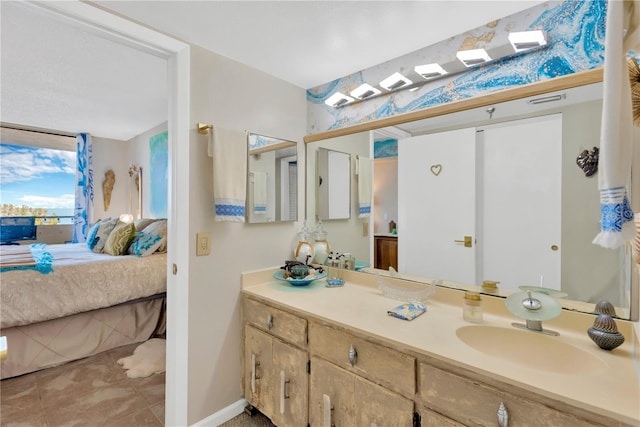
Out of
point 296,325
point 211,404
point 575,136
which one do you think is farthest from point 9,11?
point 575,136

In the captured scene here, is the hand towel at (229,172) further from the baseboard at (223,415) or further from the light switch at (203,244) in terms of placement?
the baseboard at (223,415)

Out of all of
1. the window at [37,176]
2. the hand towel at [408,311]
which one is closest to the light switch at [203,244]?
the hand towel at [408,311]

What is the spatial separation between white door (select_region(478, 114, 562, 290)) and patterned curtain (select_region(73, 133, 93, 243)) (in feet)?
18.2

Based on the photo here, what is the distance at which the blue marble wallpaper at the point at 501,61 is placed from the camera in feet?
4.06

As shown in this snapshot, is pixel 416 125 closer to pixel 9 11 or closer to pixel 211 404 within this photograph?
pixel 211 404

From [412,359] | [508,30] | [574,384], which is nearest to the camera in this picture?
[574,384]

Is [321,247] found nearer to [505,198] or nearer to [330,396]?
[330,396]

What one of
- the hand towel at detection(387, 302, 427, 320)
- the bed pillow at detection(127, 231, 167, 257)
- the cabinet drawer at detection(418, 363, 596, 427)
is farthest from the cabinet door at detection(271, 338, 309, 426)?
the bed pillow at detection(127, 231, 167, 257)

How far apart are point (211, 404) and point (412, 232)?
5.10ft

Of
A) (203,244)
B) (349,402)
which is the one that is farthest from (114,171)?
(349,402)

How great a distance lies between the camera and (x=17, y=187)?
4828 mm

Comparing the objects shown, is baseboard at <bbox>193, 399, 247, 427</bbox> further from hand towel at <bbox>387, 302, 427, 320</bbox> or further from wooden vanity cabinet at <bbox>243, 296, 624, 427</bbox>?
hand towel at <bbox>387, 302, 427, 320</bbox>

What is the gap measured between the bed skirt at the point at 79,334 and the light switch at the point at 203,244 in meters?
1.74

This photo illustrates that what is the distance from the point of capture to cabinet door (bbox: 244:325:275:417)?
1.69m
